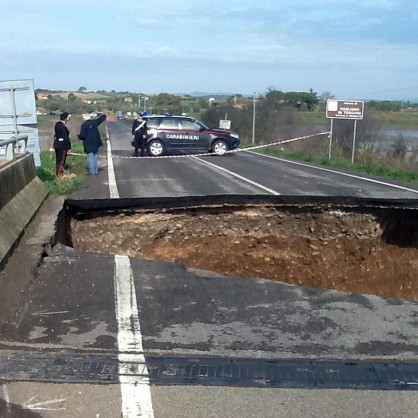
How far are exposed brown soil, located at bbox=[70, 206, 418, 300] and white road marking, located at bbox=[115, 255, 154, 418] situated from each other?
16.6ft

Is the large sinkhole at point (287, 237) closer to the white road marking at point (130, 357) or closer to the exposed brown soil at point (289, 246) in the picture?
the exposed brown soil at point (289, 246)

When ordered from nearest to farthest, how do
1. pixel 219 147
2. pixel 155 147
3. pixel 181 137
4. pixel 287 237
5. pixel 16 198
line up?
pixel 16 198 < pixel 287 237 < pixel 155 147 < pixel 181 137 < pixel 219 147

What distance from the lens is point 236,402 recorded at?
3943mm

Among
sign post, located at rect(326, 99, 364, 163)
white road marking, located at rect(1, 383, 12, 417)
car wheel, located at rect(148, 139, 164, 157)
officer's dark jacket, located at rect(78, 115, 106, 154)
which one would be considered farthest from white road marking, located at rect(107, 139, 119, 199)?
sign post, located at rect(326, 99, 364, 163)

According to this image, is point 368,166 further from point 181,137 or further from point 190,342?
point 190,342

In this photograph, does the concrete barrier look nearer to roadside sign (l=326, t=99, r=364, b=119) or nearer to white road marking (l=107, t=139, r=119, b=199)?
white road marking (l=107, t=139, r=119, b=199)

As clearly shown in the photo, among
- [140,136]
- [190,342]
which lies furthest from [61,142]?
[190,342]

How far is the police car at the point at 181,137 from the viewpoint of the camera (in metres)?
27.3

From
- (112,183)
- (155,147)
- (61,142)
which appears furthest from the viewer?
(155,147)

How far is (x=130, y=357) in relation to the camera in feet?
14.9

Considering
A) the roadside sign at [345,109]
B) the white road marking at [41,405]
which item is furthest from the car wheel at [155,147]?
the white road marking at [41,405]

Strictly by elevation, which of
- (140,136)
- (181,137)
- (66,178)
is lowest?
(181,137)

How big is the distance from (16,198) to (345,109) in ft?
68.5

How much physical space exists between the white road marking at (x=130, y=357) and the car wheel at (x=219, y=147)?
22016mm
